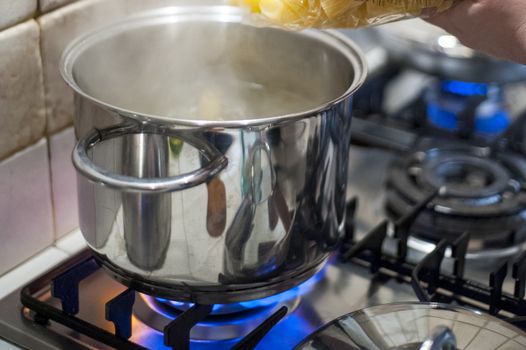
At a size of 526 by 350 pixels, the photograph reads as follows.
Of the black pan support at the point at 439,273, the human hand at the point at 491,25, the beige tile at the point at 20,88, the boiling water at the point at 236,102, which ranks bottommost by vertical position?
the black pan support at the point at 439,273

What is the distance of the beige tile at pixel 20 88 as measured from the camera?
2.39 feet

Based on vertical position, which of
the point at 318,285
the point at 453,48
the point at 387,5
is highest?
the point at 387,5

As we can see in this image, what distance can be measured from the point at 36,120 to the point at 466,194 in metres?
0.43

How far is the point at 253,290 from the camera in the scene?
68 cm

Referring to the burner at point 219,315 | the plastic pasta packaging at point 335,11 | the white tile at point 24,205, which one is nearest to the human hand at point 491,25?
the plastic pasta packaging at point 335,11

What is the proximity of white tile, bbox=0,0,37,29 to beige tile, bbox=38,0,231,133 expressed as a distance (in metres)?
0.02

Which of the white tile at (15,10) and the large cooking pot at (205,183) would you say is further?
the white tile at (15,10)

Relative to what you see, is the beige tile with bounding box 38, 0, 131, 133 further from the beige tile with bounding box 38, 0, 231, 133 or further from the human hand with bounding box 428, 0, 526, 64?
the human hand with bounding box 428, 0, 526, 64

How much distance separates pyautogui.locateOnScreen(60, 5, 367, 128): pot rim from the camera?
59 cm

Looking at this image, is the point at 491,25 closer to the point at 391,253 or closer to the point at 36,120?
the point at 391,253

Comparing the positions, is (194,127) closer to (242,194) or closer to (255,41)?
(242,194)

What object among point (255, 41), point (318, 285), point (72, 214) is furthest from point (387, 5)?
point (72, 214)

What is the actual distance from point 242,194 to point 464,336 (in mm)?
189

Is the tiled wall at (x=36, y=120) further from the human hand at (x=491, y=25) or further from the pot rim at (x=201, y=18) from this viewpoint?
the human hand at (x=491, y=25)
